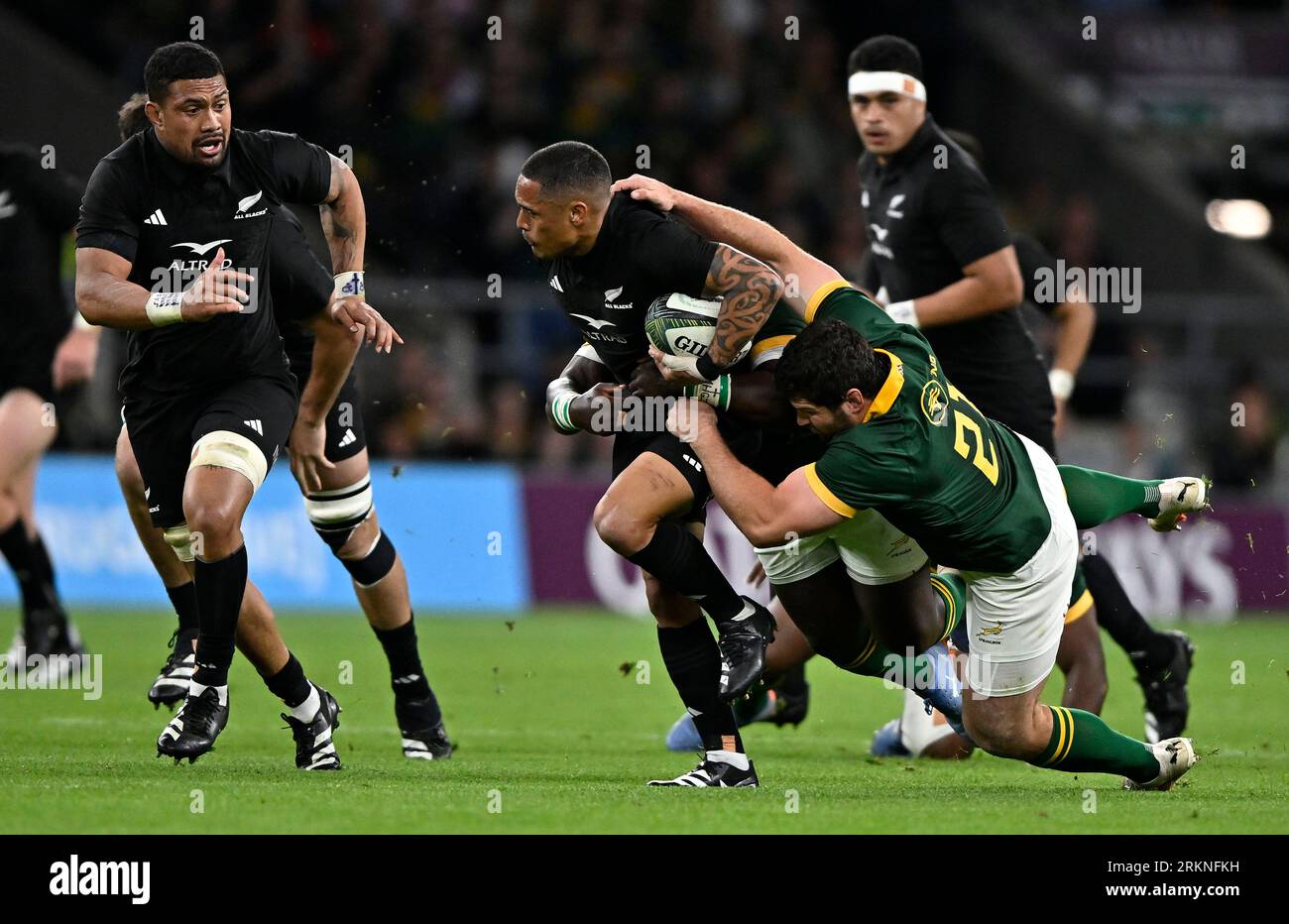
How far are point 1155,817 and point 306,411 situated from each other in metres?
3.63

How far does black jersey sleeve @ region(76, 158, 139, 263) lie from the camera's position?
6449mm

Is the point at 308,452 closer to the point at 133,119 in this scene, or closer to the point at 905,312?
the point at 133,119

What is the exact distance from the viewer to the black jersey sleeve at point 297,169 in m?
6.94

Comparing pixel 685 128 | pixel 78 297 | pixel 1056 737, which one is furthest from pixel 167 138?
pixel 685 128

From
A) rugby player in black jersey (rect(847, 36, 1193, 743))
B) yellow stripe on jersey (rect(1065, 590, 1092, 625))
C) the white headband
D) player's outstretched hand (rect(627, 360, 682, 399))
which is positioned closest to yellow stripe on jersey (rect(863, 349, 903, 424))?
player's outstretched hand (rect(627, 360, 682, 399))

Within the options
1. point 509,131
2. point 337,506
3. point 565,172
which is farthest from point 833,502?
point 509,131

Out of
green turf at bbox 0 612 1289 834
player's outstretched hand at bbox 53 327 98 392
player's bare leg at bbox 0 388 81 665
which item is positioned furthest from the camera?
player's bare leg at bbox 0 388 81 665

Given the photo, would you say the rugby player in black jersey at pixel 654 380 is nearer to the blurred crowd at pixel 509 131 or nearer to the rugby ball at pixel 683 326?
the rugby ball at pixel 683 326

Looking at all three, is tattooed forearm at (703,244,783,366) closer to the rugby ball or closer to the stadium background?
the rugby ball

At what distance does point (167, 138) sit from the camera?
21.6 feet

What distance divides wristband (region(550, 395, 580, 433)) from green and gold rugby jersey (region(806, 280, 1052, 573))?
0.95 metres

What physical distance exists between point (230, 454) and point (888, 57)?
358 cm

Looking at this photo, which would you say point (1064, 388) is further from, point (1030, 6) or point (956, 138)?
point (1030, 6)

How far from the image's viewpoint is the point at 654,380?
645 centimetres
